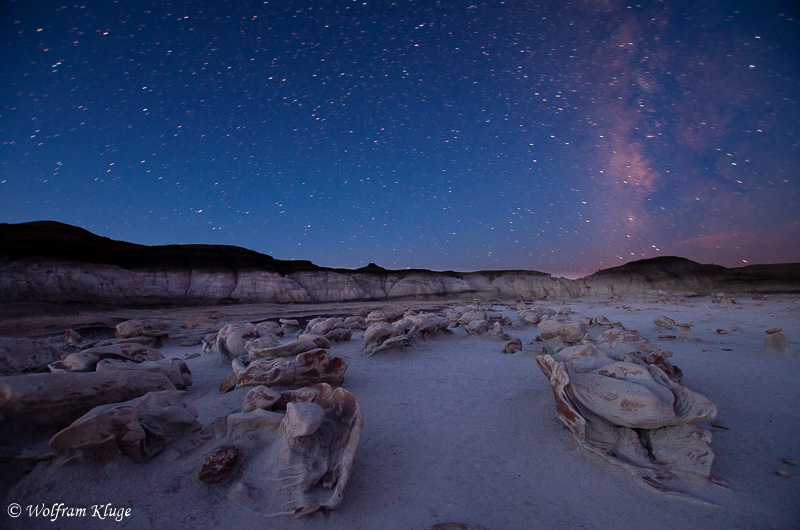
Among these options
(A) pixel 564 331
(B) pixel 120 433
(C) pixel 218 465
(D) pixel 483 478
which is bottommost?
(D) pixel 483 478

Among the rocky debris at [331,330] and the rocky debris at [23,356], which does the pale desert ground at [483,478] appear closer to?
the rocky debris at [23,356]

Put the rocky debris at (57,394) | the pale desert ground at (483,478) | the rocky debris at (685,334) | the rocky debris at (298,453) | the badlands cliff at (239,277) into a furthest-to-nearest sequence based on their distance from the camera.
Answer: the badlands cliff at (239,277), the rocky debris at (685,334), the rocky debris at (57,394), the rocky debris at (298,453), the pale desert ground at (483,478)

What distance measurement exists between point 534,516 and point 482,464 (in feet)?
1.84

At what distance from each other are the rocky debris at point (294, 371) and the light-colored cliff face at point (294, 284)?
23382mm

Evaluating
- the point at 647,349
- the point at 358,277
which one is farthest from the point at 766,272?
the point at 647,349

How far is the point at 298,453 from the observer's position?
2115 millimetres

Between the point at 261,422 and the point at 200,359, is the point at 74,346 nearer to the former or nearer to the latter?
the point at 200,359

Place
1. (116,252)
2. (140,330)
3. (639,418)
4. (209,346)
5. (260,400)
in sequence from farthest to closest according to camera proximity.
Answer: (116,252) < (140,330) < (209,346) < (260,400) < (639,418)

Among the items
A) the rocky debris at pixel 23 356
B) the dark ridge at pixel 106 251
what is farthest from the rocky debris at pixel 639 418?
the dark ridge at pixel 106 251

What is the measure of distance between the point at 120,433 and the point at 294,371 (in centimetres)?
176

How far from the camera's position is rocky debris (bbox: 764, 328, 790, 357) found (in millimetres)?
4926

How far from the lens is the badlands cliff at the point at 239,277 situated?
1902 cm

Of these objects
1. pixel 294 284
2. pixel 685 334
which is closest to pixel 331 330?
pixel 685 334

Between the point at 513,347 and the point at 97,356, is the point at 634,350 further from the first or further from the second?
the point at 97,356
